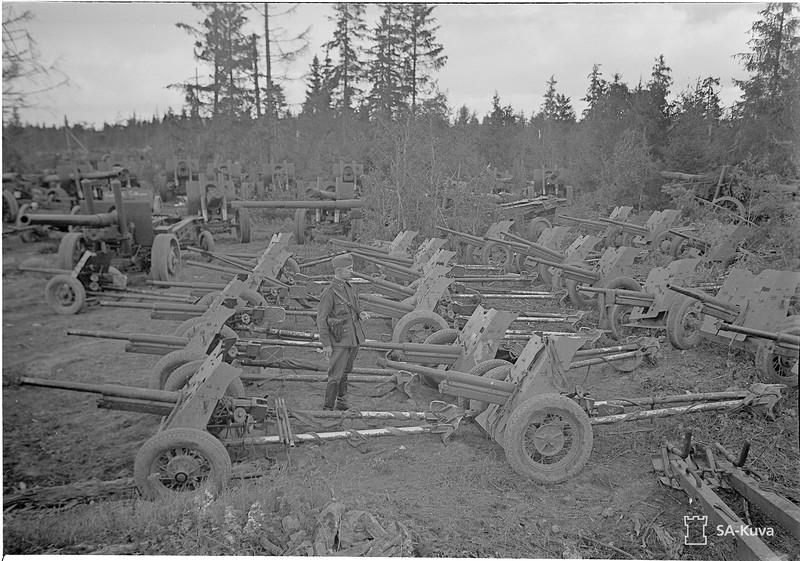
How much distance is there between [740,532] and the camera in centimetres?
363

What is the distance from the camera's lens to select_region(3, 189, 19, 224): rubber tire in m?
4.13

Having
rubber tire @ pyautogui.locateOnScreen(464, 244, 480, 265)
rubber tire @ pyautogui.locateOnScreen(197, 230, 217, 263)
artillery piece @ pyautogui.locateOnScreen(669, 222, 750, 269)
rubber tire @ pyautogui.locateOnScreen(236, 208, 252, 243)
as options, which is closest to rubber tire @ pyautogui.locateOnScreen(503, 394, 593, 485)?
artillery piece @ pyautogui.locateOnScreen(669, 222, 750, 269)

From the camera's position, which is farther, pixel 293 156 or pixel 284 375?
pixel 293 156

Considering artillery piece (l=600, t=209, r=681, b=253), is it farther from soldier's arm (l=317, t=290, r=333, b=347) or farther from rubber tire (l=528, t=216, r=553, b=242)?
soldier's arm (l=317, t=290, r=333, b=347)

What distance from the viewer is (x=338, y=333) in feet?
17.9

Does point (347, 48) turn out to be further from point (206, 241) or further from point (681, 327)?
point (206, 241)

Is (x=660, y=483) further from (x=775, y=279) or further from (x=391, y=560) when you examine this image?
(x=775, y=279)

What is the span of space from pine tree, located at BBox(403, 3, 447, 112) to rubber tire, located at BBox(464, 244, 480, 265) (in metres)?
3.69

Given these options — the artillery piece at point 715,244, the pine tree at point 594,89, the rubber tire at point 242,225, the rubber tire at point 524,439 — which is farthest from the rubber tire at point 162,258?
the artillery piece at point 715,244

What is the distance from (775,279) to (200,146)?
1517 cm

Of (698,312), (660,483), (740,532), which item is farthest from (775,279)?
(740,532)

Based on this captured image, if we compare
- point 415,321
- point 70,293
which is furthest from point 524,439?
point 70,293

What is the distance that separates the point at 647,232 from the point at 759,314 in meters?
5.51

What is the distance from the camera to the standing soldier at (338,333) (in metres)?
5.46
